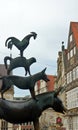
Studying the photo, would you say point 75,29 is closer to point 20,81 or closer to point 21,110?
point 20,81

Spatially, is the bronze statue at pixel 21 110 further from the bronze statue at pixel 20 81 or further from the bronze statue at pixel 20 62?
the bronze statue at pixel 20 62

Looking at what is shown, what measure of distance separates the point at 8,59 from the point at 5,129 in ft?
167

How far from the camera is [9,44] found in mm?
12156

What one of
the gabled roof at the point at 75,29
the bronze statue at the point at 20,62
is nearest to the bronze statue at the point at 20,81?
the bronze statue at the point at 20,62

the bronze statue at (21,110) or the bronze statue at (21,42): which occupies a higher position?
the bronze statue at (21,42)

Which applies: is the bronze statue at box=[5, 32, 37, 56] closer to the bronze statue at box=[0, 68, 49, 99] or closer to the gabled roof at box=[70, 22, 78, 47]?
the bronze statue at box=[0, 68, 49, 99]

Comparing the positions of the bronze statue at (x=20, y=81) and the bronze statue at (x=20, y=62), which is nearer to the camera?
the bronze statue at (x=20, y=81)

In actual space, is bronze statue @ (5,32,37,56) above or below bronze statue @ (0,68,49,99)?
above

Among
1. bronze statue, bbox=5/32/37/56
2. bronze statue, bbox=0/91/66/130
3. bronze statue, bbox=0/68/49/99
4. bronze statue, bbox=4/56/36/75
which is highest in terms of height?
bronze statue, bbox=5/32/37/56

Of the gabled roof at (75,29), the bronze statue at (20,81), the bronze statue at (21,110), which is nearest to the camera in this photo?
the bronze statue at (21,110)

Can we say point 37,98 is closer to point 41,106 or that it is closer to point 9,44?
point 41,106

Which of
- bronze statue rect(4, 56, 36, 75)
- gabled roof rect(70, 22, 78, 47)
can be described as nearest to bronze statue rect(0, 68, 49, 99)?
bronze statue rect(4, 56, 36, 75)

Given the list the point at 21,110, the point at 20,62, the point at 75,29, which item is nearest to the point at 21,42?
the point at 20,62

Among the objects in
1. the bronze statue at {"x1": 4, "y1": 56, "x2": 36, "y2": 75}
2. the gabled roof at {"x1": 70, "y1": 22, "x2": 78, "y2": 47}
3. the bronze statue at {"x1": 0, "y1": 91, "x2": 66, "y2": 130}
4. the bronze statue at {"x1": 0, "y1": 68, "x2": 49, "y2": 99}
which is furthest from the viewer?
the gabled roof at {"x1": 70, "y1": 22, "x2": 78, "y2": 47}
